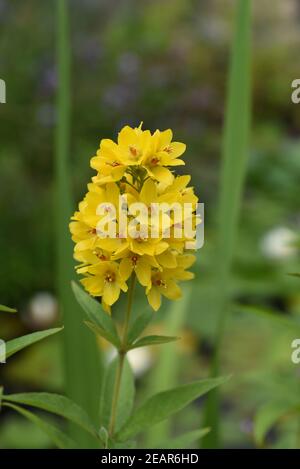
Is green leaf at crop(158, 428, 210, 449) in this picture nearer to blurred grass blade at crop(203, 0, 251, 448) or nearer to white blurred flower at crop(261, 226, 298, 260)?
blurred grass blade at crop(203, 0, 251, 448)

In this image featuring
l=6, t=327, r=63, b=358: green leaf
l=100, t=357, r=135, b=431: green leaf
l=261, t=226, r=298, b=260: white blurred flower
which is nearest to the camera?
l=6, t=327, r=63, b=358: green leaf

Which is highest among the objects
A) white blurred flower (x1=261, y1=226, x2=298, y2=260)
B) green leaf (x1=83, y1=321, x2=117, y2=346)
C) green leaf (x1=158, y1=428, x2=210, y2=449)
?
white blurred flower (x1=261, y1=226, x2=298, y2=260)

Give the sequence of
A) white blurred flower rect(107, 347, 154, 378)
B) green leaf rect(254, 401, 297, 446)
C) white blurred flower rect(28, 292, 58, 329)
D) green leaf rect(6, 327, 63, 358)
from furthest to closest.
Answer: white blurred flower rect(28, 292, 58, 329) < white blurred flower rect(107, 347, 154, 378) < green leaf rect(254, 401, 297, 446) < green leaf rect(6, 327, 63, 358)

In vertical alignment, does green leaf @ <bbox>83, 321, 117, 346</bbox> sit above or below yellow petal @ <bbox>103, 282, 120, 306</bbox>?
below

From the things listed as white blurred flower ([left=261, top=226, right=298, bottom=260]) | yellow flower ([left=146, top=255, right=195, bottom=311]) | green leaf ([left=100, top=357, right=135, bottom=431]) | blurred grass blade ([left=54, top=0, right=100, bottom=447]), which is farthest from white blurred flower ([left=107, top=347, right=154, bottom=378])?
yellow flower ([left=146, top=255, right=195, bottom=311])

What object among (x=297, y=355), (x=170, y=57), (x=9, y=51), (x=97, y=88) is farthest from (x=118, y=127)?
(x=297, y=355)
